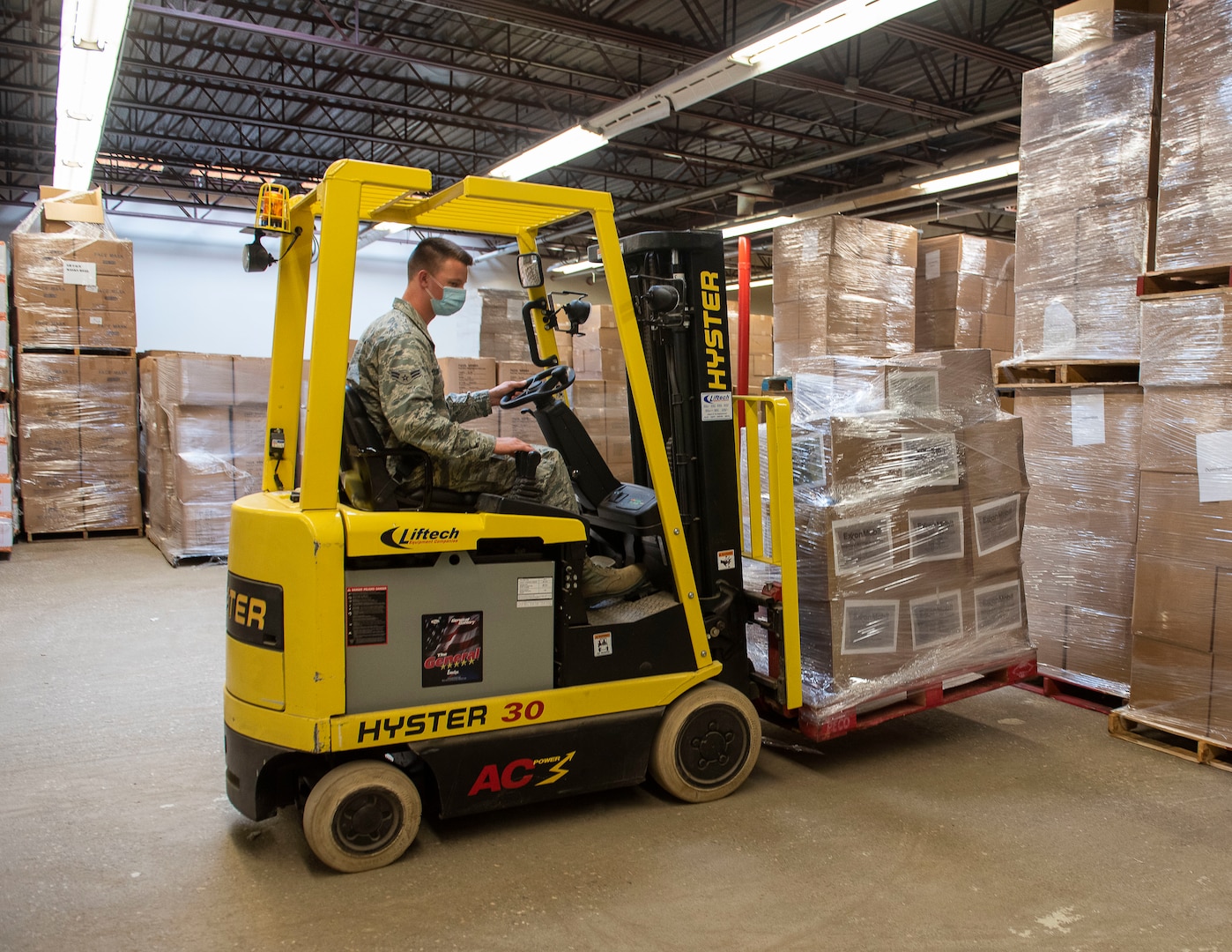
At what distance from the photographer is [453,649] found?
304cm

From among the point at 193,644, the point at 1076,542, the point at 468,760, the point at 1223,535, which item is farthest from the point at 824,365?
the point at 193,644

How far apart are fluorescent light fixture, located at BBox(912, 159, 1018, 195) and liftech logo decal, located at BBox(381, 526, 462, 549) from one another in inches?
384

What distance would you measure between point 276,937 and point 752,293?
20.2 m

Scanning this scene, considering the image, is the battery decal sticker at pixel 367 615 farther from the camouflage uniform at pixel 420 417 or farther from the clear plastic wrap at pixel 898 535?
the clear plastic wrap at pixel 898 535

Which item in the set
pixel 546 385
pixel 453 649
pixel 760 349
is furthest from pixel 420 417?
pixel 760 349

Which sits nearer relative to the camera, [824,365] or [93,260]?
[824,365]

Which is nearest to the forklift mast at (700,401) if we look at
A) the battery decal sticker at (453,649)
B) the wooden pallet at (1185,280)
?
the battery decal sticker at (453,649)

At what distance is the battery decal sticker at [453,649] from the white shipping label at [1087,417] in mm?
3244

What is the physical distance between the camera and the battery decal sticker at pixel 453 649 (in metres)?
3.00

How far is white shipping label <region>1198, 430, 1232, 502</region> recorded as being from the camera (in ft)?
12.7

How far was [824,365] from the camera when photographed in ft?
15.8

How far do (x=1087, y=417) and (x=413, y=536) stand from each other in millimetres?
3449

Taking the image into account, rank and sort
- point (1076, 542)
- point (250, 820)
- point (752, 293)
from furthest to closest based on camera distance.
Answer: point (752, 293)
point (1076, 542)
point (250, 820)

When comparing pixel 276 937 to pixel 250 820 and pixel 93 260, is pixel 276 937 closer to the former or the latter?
pixel 250 820
